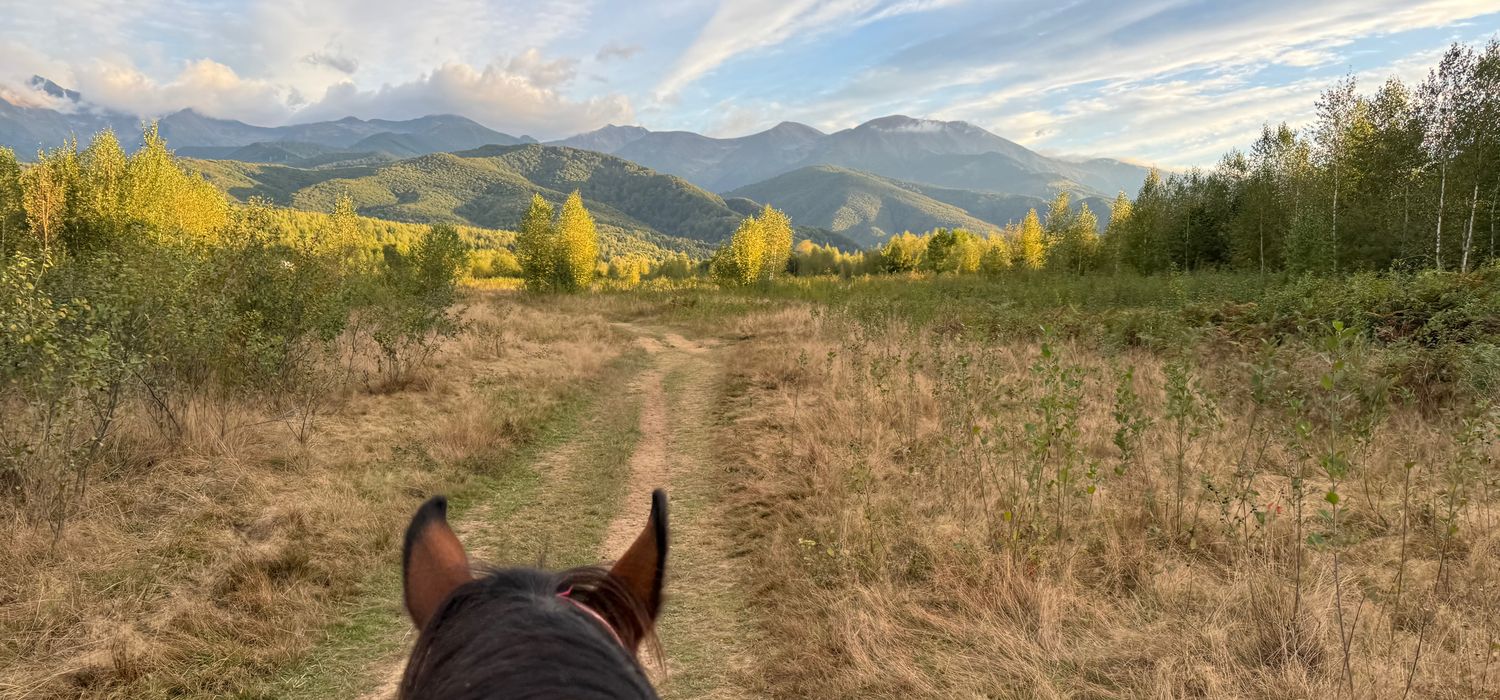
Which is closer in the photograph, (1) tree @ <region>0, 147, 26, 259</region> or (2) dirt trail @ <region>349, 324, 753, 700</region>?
(2) dirt trail @ <region>349, 324, 753, 700</region>

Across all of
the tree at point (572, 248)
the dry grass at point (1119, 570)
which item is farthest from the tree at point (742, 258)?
the dry grass at point (1119, 570)

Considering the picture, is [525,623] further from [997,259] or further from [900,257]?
[900,257]

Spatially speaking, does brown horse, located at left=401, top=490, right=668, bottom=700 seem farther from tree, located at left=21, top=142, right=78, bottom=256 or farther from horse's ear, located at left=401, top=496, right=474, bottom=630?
tree, located at left=21, top=142, right=78, bottom=256

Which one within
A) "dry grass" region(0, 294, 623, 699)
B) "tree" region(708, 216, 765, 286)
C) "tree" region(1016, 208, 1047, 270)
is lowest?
"dry grass" region(0, 294, 623, 699)

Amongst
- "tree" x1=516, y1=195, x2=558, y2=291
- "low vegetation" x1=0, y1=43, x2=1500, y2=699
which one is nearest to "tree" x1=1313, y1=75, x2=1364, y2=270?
"low vegetation" x1=0, y1=43, x2=1500, y2=699

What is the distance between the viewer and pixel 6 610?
3.98m

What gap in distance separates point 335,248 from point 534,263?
26095mm

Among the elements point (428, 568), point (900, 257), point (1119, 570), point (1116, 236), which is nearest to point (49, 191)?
point (428, 568)

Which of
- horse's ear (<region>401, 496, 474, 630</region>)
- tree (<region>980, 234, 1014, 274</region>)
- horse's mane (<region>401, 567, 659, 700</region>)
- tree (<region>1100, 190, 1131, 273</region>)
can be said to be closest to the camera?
horse's mane (<region>401, 567, 659, 700</region>)

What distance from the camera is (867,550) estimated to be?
499 cm

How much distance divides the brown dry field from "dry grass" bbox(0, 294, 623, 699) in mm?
26

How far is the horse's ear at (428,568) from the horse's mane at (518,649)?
175mm

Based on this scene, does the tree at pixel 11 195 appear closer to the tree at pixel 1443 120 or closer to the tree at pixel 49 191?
the tree at pixel 49 191

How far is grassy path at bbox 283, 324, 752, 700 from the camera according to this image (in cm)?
400
